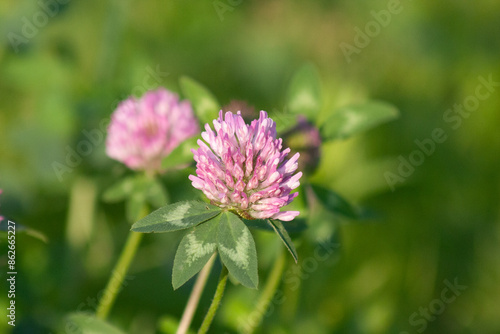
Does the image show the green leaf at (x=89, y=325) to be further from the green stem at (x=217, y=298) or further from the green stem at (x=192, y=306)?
the green stem at (x=217, y=298)

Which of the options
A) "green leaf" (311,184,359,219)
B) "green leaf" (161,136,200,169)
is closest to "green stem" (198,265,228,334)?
"green leaf" (161,136,200,169)

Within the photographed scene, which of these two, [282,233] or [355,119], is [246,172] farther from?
[355,119]

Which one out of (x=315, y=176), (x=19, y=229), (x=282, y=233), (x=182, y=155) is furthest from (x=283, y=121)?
(x=315, y=176)

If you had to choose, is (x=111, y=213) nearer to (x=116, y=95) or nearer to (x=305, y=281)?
(x=116, y=95)

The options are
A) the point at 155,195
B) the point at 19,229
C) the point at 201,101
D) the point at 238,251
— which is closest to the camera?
the point at 238,251

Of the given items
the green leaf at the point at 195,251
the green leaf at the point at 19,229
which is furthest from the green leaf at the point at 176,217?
the green leaf at the point at 19,229

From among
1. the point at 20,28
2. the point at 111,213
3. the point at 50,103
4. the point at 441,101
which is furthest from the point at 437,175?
the point at 20,28

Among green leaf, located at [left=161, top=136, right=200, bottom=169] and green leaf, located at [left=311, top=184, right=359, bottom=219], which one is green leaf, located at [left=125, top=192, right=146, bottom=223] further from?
green leaf, located at [left=311, top=184, right=359, bottom=219]
